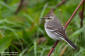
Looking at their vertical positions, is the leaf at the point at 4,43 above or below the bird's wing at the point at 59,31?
below

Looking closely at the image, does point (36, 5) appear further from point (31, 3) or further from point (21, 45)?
point (21, 45)

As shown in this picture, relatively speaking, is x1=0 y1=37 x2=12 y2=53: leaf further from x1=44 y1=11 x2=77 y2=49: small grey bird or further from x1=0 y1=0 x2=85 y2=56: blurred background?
x1=44 y1=11 x2=77 y2=49: small grey bird

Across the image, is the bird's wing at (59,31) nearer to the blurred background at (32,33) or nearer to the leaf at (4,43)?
the blurred background at (32,33)

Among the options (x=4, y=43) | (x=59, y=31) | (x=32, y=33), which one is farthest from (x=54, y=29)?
(x=32, y=33)

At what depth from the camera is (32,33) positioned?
6.12 m

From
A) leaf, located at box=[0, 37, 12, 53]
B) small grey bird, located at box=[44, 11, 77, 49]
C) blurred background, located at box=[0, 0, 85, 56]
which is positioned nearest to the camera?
small grey bird, located at box=[44, 11, 77, 49]

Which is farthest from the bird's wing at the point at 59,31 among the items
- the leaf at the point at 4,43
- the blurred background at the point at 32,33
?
the leaf at the point at 4,43

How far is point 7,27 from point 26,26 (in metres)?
0.87

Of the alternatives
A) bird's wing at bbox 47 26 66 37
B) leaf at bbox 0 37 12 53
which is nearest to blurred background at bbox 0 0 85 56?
leaf at bbox 0 37 12 53

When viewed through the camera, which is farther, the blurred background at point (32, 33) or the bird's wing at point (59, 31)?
the blurred background at point (32, 33)

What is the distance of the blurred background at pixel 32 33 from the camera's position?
517 cm

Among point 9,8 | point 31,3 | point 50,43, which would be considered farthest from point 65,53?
point 31,3

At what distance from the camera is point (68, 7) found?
6.28 metres

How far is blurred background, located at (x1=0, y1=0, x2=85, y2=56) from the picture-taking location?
5.17 metres
